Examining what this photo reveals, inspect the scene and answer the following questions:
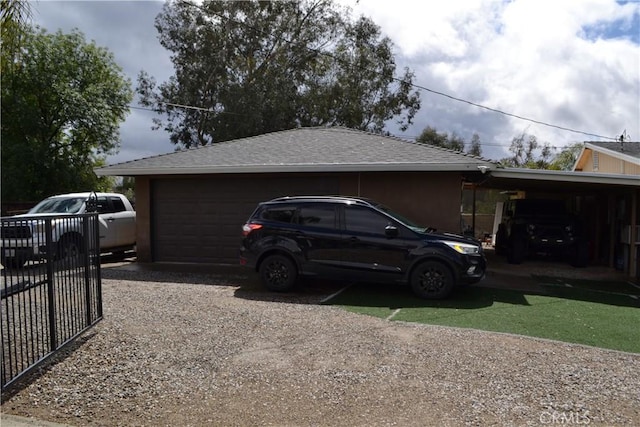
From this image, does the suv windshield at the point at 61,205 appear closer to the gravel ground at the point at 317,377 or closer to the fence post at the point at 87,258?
the gravel ground at the point at 317,377

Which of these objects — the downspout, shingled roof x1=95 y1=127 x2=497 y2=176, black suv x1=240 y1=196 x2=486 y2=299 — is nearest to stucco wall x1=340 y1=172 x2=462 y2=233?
shingled roof x1=95 y1=127 x2=497 y2=176

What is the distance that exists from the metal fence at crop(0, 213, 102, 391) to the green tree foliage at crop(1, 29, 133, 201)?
19.3m

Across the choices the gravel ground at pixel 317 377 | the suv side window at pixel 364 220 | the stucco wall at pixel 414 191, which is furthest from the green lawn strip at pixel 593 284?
the gravel ground at pixel 317 377

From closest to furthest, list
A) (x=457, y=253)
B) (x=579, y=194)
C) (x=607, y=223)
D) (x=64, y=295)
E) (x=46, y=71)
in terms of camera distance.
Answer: (x=64, y=295) < (x=457, y=253) < (x=607, y=223) < (x=579, y=194) < (x=46, y=71)

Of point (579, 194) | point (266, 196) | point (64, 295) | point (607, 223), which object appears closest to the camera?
point (64, 295)

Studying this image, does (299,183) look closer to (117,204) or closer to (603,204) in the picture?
(117,204)

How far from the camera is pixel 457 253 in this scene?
8438mm

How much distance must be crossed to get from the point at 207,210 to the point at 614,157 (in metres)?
16.9

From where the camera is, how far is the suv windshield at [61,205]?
12617 millimetres

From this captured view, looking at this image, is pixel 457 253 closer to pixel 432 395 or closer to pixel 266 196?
pixel 432 395

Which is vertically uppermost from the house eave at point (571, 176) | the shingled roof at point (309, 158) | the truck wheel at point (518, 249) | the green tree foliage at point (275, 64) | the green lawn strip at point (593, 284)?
the green tree foliage at point (275, 64)

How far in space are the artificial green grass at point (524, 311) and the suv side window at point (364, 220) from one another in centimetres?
121

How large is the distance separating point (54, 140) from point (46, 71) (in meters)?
3.27

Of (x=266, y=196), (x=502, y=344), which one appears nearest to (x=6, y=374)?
(x=502, y=344)
